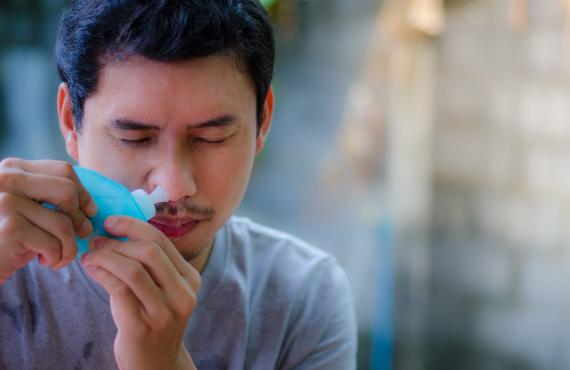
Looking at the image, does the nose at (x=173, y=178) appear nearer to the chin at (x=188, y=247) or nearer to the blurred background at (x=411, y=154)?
the chin at (x=188, y=247)

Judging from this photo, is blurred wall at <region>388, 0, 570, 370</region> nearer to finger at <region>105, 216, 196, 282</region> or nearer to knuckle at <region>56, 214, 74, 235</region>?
finger at <region>105, 216, 196, 282</region>

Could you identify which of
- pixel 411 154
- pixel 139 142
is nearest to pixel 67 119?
pixel 139 142

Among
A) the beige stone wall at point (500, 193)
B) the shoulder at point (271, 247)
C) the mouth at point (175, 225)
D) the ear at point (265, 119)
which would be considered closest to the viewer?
the mouth at point (175, 225)

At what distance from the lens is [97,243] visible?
1179mm

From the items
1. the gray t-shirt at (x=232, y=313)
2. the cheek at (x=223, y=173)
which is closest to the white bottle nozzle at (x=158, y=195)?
the cheek at (x=223, y=173)

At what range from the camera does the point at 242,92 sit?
4.87 feet

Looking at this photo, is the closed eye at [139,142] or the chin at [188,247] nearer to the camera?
the closed eye at [139,142]

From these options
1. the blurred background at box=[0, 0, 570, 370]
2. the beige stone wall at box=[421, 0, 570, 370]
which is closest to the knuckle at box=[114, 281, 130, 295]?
the blurred background at box=[0, 0, 570, 370]

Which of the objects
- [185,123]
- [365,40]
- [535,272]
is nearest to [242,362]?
[185,123]

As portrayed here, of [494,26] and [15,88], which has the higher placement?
[494,26]

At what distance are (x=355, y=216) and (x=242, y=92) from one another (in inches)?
72.9

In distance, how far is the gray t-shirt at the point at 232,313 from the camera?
151 cm

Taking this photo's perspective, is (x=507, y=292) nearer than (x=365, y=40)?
Yes

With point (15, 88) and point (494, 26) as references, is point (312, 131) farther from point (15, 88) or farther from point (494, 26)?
point (15, 88)
